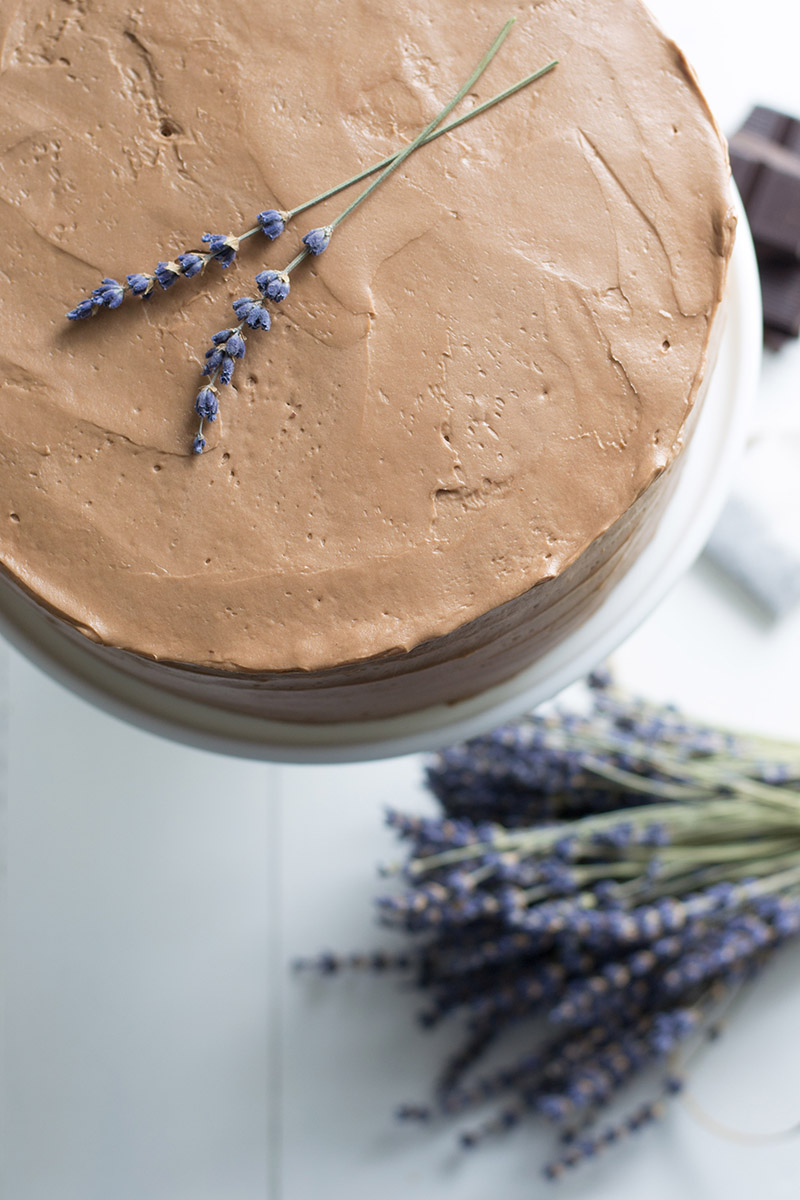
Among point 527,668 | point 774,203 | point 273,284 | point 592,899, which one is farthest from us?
point 774,203

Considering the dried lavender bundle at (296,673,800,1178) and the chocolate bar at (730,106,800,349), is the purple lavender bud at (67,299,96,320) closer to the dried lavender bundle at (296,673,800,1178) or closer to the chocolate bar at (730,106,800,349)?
the dried lavender bundle at (296,673,800,1178)

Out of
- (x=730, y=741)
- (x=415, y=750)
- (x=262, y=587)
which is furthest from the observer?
(x=730, y=741)

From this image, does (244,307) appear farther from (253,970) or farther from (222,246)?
(253,970)

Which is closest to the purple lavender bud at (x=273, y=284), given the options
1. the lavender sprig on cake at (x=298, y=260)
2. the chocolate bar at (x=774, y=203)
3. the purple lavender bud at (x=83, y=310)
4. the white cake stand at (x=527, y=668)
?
the lavender sprig on cake at (x=298, y=260)

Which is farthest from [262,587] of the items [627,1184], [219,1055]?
[627,1184]

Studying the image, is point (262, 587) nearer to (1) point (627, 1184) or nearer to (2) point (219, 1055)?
(2) point (219, 1055)

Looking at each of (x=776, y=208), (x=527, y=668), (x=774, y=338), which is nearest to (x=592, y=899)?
(x=527, y=668)
